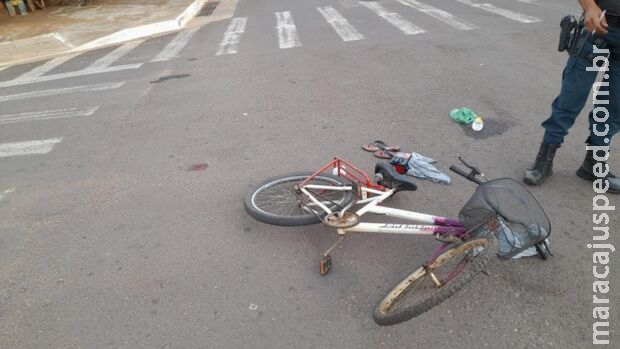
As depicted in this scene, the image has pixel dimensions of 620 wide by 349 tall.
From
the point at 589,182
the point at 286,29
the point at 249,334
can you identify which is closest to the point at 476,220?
the point at 249,334

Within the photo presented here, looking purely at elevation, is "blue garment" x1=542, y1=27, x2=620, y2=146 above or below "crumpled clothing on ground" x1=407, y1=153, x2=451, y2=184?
above

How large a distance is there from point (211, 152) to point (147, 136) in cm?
123

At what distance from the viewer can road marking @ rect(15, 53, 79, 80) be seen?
9.69 m

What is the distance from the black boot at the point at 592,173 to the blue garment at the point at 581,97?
0.51 ft

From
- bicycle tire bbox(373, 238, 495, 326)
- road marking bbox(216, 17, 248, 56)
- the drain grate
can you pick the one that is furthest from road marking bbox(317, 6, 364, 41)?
bicycle tire bbox(373, 238, 495, 326)

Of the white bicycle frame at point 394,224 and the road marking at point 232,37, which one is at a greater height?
the road marking at point 232,37

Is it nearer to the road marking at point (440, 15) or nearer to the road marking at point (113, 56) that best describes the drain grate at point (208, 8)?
the road marking at point (113, 56)

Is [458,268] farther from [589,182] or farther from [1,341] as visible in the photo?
[1,341]

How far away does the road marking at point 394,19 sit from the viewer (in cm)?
1046

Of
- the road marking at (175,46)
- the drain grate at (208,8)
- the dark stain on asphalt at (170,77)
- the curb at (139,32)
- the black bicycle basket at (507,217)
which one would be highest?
the drain grate at (208,8)

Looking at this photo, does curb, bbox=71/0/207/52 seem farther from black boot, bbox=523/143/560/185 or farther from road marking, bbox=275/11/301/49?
black boot, bbox=523/143/560/185

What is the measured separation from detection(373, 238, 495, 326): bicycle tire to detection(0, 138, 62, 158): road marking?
5235 mm

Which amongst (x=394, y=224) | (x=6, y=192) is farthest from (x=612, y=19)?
(x=6, y=192)

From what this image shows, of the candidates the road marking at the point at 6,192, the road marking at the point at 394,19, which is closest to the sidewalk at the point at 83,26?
the road marking at the point at 394,19
